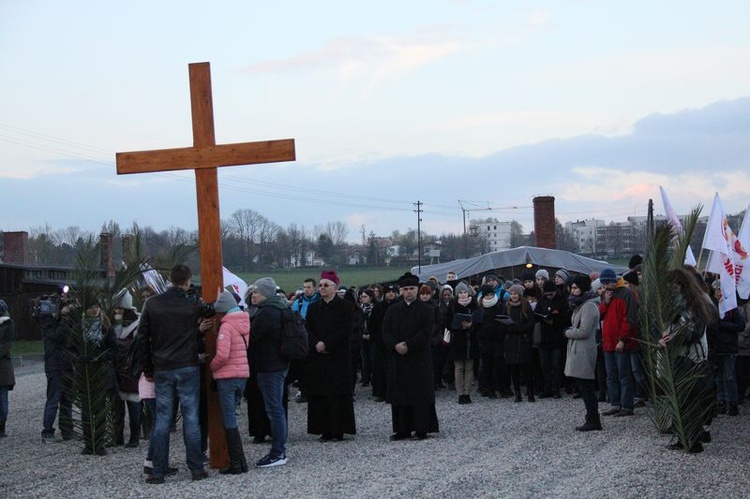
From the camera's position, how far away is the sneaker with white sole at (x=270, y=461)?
32.5ft

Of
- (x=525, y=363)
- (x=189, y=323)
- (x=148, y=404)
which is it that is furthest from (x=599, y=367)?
(x=189, y=323)

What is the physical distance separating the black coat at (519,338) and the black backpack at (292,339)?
6.07 m

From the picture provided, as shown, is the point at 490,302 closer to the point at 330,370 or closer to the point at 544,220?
the point at 330,370

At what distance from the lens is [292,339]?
1031cm

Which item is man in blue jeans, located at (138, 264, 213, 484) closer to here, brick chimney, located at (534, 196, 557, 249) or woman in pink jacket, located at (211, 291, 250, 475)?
woman in pink jacket, located at (211, 291, 250, 475)

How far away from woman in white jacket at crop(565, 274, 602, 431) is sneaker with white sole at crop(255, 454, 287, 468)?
388 centimetres

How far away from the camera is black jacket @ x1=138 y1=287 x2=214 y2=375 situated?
8984mm

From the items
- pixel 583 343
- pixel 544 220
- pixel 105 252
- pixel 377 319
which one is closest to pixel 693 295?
pixel 583 343

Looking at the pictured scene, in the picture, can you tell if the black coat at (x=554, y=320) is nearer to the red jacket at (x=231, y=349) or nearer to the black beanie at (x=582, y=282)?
the black beanie at (x=582, y=282)

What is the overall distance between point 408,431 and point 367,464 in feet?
6.17

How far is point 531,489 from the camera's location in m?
8.41

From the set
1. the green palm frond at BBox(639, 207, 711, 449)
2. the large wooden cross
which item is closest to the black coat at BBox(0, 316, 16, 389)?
the large wooden cross

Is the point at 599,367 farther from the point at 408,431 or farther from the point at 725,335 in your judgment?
the point at 408,431

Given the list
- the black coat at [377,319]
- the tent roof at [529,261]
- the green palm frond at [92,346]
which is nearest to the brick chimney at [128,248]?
the green palm frond at [92,346]
